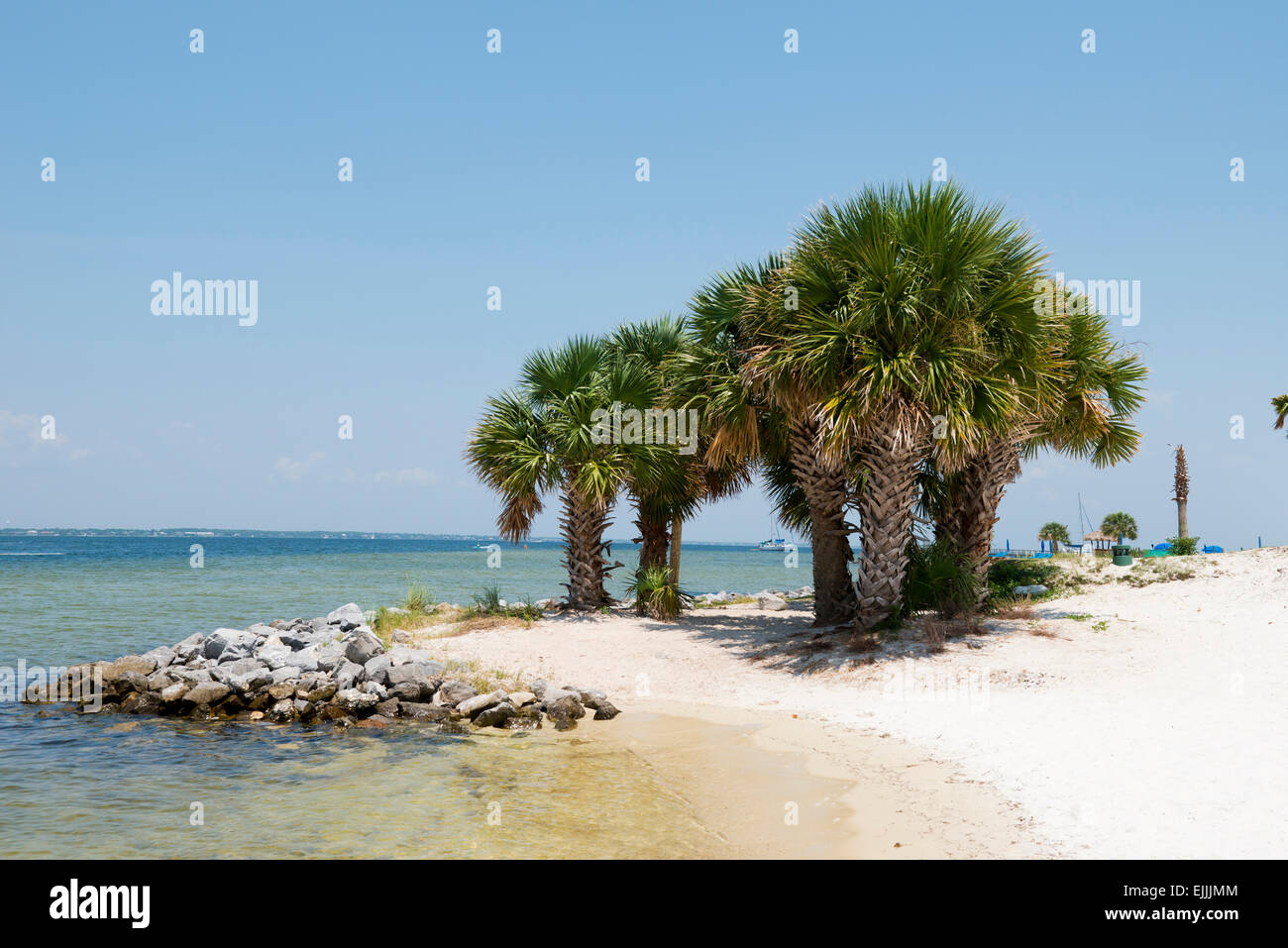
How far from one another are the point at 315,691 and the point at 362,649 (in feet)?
3.82

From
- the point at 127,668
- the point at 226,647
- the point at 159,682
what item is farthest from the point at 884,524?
the point at 127,668

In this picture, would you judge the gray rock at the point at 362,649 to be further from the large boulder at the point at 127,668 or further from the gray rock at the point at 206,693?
the large boulder at the point at 127,668

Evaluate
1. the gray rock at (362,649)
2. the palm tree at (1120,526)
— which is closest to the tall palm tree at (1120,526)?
the palm tree at (1120,526)

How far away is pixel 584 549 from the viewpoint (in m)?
20.5

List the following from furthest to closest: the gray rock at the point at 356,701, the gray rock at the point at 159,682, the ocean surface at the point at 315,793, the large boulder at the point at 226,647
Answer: the large boulder at the point at 226,647
the gray rock at the point at 159,682
the gray rock at the point at 356,701
the ocean surface at the point at 315,793

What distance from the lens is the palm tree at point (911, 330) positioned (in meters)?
13.5

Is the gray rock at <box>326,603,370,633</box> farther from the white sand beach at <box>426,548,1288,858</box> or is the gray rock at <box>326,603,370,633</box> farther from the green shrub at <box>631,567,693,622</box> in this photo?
the green shrub at <box>631,567,693,622</box>

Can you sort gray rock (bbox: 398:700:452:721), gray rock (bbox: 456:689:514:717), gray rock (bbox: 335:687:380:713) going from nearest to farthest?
gray rock (bbox: 456:689:514:717) < gray rock (bbox: 398:700:452:721) < gray rock (bbox: 335:687:380:713)

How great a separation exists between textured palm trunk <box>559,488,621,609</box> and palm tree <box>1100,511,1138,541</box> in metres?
43.6

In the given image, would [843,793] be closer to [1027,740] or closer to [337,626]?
[1027,740]

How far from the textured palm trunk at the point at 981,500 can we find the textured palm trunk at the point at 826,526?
7.69 ft

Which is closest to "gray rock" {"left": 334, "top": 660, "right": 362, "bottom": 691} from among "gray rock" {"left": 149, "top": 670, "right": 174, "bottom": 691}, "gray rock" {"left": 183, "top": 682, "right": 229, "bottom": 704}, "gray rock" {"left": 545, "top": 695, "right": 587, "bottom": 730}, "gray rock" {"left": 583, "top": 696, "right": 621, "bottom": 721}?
"gray rock" {"left": 183, "top": 682, "right": 229, "bottom": 704}

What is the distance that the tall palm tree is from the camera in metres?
53.4
